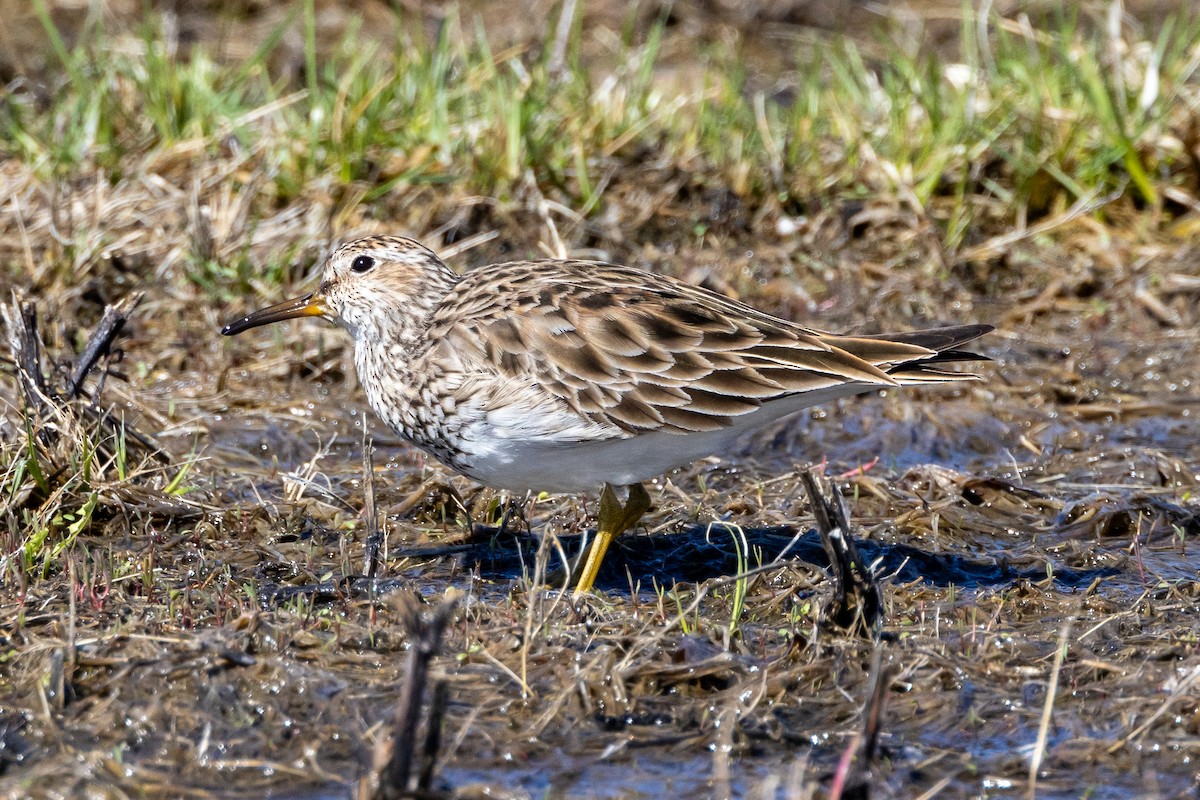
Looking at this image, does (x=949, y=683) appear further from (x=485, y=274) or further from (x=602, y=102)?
(x=602, y=102)

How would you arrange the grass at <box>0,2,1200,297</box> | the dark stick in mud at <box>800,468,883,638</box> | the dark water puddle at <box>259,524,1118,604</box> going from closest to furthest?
the dark stick in mud at <box>800,468,883,638</box>, the dark water puddle at <box>259,524,1118,604</box>, the grass at <box>0,2,1200,297</box>

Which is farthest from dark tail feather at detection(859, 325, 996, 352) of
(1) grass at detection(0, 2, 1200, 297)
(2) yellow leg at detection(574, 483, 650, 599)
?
(1) grass at detection(0, 2, 1200, 297)

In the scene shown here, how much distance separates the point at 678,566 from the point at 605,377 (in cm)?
89

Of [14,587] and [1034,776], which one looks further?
[14,587]

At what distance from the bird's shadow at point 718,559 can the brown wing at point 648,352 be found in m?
0.57

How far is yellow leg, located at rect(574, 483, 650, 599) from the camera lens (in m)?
5.40

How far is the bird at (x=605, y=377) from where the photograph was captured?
17.1 feet

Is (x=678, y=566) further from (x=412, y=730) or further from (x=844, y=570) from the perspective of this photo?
(x=412, y=730)

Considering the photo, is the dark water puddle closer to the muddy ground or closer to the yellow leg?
the muddy ground

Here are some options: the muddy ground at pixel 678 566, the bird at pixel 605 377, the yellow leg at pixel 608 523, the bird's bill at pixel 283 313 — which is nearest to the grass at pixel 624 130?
the muddy ground at pixel 678 566

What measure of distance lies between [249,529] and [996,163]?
4.78 m

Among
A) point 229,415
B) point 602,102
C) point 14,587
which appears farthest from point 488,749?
point 602,102

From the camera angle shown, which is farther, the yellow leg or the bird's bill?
the bird's bill

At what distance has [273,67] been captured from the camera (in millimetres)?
10711
